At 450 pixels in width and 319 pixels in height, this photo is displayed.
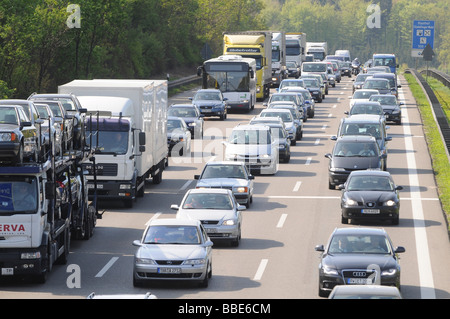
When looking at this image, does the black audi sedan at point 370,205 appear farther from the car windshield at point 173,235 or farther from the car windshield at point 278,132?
the car windshield at point 278,132

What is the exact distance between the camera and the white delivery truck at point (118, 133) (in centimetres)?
3362

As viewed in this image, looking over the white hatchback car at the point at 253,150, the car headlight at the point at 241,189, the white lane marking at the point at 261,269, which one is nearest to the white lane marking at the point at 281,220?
the car headlight at the point at 241,189

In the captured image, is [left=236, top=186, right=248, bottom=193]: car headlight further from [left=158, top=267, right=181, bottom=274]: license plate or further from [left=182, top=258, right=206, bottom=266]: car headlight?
[left=158, top=267, right=181, bottom=274]: license plate

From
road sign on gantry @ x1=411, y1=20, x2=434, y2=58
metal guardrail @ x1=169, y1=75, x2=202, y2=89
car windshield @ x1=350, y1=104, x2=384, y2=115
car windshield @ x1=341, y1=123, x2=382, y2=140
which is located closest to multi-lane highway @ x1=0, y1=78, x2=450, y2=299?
car windshield @ x1=341, y1=123, x2=382, y2=140

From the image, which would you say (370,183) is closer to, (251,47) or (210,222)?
(210,222)

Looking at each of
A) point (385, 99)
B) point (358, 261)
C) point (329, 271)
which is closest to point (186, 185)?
point (358, 261)

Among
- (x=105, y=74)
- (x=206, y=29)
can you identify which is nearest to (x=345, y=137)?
(x=105, y=74)

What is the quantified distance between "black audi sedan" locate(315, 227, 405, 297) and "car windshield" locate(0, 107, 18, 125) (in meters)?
6.87

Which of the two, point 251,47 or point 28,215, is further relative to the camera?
point 251,47

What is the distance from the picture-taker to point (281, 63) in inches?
3440

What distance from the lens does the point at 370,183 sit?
32156mm

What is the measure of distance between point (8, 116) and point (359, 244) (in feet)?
25.4

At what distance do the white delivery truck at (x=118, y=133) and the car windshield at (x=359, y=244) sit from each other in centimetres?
1170
